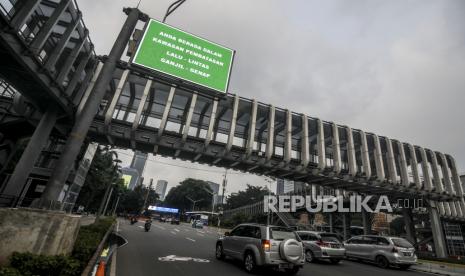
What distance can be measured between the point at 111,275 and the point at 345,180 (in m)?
17.7

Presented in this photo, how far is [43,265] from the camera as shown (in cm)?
512

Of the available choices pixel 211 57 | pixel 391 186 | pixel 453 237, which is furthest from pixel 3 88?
pixel 453 237

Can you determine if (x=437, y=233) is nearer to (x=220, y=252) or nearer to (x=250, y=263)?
(x=220, y=252)

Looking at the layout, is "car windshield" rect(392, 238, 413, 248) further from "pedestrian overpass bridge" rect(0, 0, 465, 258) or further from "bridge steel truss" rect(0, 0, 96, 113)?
"bridge steel truss" rect(0, 0, 96, 113)

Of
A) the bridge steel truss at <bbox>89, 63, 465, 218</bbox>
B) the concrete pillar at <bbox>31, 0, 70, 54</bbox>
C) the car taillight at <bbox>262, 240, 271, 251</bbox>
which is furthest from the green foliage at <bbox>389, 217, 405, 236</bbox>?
the concrete pillar at <bbox>31, 0, 70, 54</bbox>

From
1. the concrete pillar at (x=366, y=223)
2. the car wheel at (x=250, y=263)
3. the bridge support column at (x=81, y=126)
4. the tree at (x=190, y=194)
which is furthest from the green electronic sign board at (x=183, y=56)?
the tree at (x=190, y=194)

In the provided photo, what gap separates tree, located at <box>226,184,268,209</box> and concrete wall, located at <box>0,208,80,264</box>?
92.6 m

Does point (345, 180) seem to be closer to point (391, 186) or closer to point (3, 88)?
point (391, 186)

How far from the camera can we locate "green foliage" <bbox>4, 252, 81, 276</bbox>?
5074mm

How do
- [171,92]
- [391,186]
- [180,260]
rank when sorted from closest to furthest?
[180,260]
[171,92]
[391,186]

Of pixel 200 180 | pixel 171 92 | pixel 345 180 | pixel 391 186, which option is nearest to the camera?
pixel 171 92

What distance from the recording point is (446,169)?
87.5 feet

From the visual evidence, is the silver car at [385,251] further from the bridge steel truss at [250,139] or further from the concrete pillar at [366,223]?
the concrete pillar at [366,223]

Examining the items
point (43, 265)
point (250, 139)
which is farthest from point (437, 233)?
point (43, 265)
